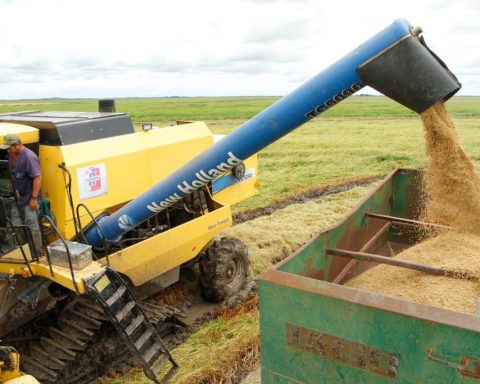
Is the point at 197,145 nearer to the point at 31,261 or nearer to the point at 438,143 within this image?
the point at 31,261

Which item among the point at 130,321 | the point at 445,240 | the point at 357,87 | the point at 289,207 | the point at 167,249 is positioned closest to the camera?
the point at 357,87

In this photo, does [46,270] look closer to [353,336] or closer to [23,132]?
[23,132]

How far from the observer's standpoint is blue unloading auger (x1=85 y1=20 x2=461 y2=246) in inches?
114

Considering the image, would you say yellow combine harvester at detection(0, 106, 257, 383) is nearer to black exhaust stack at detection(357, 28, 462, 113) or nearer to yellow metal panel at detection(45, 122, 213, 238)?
yellow metal panel at detection(45, 122, 213, 238)

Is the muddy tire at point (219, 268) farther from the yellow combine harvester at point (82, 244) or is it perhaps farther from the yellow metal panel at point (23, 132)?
the yellow metal panel at point (23, 132)

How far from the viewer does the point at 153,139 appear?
534cm

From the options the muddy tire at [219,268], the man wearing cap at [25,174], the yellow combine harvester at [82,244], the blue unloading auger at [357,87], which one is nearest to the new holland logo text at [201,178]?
the blue unloading auger at [357,87]

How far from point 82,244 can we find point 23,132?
1108 millimetres

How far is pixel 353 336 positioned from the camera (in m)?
2.74

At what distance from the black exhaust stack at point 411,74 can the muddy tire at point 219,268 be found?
345cm

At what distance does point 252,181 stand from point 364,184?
20.2 ft

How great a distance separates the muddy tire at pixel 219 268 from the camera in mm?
5922

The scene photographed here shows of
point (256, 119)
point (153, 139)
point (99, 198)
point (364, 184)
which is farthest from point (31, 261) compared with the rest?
point (364, 184)

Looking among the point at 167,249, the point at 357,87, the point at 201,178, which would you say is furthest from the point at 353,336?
the point at 167,249
